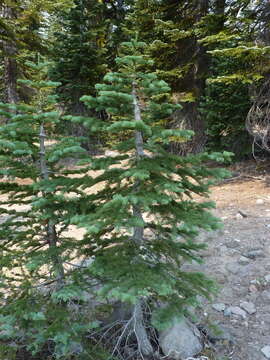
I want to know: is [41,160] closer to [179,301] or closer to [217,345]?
[179,301]

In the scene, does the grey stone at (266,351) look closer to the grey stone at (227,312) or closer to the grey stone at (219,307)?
Result: the grey stone at (227,312)

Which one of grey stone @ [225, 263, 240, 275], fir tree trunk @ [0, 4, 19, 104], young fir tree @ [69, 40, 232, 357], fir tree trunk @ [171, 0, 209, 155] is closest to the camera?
young fir tree @ [69, 40, 232, 357]

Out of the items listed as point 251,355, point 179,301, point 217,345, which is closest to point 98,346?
point 179,301

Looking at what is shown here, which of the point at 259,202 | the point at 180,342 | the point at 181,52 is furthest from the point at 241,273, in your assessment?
the point at 181,52

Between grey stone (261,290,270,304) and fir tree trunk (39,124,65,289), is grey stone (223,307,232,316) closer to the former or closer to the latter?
grey stone (261,290,270,304)

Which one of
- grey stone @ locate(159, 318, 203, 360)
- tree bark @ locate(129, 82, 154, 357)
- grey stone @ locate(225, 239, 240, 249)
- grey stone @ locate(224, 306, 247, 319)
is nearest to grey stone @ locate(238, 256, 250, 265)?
grey stone @ locate(225, 239, 240, 249)

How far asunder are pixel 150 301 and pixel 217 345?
94cm

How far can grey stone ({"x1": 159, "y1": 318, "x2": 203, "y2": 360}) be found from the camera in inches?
123

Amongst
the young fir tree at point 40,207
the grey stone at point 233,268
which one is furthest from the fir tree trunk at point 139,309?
the grey stone at point 233,268

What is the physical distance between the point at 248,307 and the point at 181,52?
9.14 m

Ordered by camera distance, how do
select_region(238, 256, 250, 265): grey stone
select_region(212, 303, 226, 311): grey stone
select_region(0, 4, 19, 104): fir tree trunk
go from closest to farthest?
select_region(212, 303, 226, 311): grey stone, select_region(238, 256, 250, 265): grey stone, select_region(0, 4, 19, 104): fir tree trunk

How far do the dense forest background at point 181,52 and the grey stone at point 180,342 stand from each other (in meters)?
4.74

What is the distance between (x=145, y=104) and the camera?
2.84 metres

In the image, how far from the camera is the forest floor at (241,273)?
11.4ft
